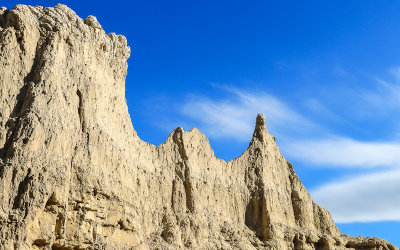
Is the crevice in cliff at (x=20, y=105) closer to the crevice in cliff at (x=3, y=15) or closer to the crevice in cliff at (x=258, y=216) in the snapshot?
the crevice in cliff at (x=3, y=15)

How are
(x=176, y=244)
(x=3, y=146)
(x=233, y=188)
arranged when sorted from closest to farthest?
(x=3, y=146) < (x=176, y=244) < (x=233, y=188)

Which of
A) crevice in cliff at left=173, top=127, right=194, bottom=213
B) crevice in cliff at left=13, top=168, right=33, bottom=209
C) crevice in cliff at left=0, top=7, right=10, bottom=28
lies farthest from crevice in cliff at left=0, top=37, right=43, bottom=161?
crevice in cliff at left=173, top=127, right=194, bottom=213

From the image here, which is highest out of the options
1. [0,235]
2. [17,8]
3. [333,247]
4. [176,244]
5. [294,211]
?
[17,8]

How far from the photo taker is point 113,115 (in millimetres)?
28109

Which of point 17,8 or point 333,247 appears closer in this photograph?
point 17,8

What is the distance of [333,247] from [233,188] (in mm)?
7366

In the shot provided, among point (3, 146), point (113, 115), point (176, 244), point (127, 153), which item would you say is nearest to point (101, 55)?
point (113, 115)

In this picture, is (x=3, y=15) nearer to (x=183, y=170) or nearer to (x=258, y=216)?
(x=183, y=170)

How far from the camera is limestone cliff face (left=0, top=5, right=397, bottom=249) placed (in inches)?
846

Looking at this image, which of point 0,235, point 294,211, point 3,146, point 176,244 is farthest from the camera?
point 294,211

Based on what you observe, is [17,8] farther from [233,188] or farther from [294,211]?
[294,211]

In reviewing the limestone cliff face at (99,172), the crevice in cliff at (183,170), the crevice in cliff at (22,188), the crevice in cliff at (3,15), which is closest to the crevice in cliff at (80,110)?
the limestone cliff face at (99,172)

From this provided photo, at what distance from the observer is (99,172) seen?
2442cm

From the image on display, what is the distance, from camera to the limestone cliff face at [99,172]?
846 inches
